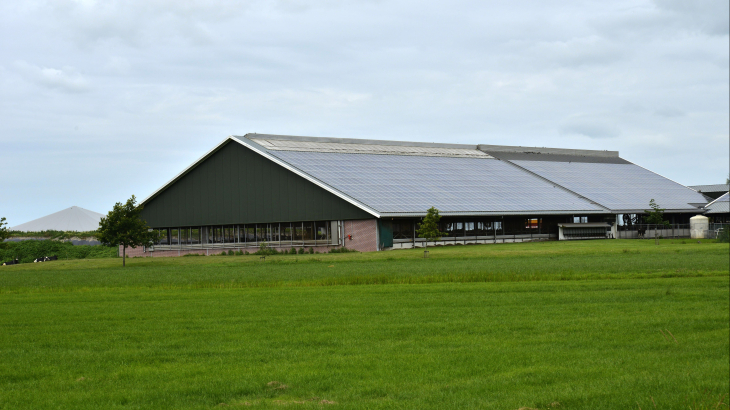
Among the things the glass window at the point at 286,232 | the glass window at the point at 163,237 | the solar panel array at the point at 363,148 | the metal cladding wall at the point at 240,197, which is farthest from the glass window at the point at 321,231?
the glass window at the point at 163,237

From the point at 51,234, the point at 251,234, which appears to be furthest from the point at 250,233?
the point at 51,234

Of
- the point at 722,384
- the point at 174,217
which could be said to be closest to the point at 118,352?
the point at 722,384

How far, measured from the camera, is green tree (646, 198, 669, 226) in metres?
63.2

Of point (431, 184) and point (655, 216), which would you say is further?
point (655, 216)

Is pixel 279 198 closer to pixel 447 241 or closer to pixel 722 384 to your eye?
pixel 447 241

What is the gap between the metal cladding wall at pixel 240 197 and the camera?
52969 mm

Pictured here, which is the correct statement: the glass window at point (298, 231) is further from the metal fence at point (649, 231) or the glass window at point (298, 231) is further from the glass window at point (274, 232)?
the metal fence at point (649, 231)

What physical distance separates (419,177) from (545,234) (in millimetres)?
11615

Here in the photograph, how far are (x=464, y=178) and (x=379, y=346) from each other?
5205 cm

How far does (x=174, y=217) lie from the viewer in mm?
64500

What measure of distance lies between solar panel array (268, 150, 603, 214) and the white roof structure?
190 ft

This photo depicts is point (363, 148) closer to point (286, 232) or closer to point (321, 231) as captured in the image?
point (286, 232)

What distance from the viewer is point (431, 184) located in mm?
58625

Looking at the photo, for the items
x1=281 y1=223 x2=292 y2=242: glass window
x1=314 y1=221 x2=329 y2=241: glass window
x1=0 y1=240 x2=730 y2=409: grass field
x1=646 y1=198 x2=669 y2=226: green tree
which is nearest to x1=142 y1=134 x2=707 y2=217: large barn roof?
x1=646 y1=198 x2=669 y2=226: green tree
